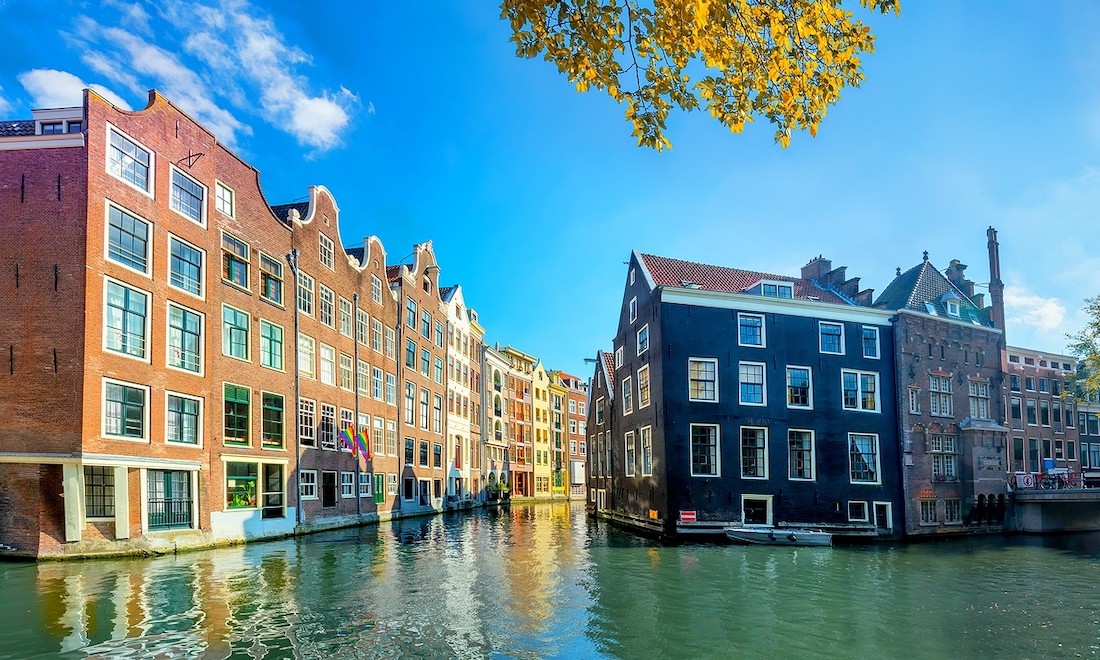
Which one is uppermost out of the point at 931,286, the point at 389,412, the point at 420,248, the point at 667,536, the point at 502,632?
the point at 420,248

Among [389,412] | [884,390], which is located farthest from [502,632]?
[389,412]

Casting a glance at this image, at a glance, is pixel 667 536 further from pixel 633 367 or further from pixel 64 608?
pixel 64 608

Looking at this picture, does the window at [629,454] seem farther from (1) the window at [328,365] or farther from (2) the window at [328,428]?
(1) the window at [328,365]

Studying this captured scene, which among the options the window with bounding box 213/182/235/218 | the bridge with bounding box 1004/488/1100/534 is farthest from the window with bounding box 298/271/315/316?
the bridge with bounding box 1004/488/1100/534

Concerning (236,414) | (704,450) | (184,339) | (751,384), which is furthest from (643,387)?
(184,339)

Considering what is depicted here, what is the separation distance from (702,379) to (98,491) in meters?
27.7

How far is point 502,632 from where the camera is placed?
14648 mm

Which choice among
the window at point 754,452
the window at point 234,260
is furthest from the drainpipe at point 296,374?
the window at point 754,452

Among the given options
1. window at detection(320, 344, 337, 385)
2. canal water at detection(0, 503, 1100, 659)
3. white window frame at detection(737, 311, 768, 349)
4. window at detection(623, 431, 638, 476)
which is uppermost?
white window frame at detection(737, 311, 768, 349)

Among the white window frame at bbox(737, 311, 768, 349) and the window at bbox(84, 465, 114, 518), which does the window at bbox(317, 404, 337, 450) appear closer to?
the window at bbox(84, 465, 114, 518)

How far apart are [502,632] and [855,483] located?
30.7 metres

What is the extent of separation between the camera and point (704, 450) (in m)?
37.9

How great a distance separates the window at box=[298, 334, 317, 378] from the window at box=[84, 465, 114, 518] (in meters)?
13.2

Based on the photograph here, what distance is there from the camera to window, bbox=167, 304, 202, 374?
28.1m
